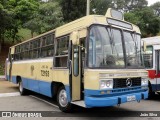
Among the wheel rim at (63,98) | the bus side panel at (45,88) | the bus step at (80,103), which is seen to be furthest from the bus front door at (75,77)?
the bus side panel at (45,88)

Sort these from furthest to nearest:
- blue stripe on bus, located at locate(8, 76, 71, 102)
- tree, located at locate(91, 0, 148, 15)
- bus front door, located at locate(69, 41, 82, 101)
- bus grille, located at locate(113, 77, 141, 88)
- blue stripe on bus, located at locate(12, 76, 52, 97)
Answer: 1. tree, located at locate(91, 0, 148, 15)
2. blue stripe on bus, located at locate(12, 76, 52, 97)
3. blue stripe on bus, located at locate(8, 76, 71, 102)
4. bus front door, located at locate(69, 41, 82, 101)
5. bus grille, located at locate(113, 77, 141, 88)

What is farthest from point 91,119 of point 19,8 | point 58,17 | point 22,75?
point 19,8

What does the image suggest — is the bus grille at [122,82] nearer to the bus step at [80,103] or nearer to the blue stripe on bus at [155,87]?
the bus step at [80,103]

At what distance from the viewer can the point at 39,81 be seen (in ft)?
39.4

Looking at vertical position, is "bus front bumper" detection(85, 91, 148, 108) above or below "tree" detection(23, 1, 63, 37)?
below

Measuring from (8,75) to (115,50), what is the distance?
1121cm

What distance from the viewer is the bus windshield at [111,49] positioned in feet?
26.5

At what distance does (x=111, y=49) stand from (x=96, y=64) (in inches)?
28.9

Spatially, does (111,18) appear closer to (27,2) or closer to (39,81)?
(39,81)

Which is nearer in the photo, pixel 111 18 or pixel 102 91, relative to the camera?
pixel 102 91

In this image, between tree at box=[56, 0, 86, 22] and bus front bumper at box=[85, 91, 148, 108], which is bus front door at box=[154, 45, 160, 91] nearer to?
bus front bumper at box=[85, 91, 148, 108]

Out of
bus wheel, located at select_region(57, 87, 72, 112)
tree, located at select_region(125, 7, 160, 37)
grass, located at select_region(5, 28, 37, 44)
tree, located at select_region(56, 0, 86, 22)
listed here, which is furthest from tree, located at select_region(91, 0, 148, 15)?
bus wheel, located at select_region(57, 87, 72, 112)

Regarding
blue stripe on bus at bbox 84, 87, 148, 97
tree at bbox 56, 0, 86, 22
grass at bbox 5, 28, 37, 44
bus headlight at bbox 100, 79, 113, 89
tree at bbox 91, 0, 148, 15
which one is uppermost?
tree at bbox 91, 0, 148, 15

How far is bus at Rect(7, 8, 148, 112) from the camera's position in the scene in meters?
7.90
